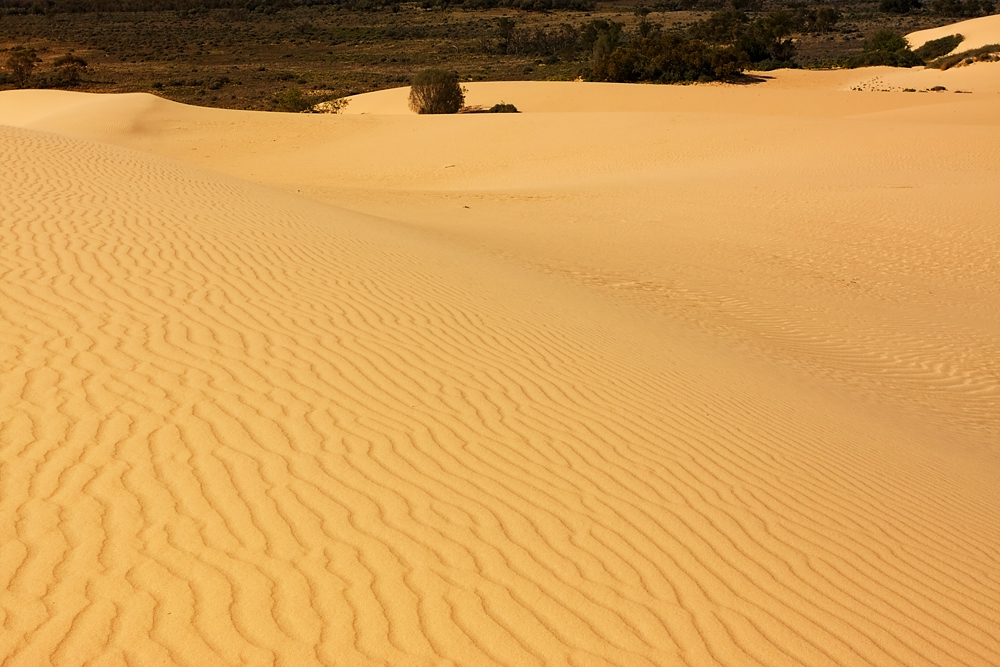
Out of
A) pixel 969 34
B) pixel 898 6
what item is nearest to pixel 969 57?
pixel 969 34

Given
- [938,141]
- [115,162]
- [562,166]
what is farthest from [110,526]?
[938,141]

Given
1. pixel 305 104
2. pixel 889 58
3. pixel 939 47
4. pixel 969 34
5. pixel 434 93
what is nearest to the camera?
pixel 434 93

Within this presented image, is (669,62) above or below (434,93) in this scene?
above

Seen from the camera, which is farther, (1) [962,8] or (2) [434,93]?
(1) [962,8]

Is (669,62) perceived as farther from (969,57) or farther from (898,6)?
(898,6)

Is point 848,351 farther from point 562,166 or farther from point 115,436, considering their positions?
point 562,166

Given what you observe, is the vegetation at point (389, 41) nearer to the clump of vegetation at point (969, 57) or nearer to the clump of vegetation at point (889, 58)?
the clump of vegetation at point (889, 58)

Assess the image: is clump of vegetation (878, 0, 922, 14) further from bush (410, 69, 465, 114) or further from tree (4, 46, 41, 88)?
tree (4, 46, 41, 88)

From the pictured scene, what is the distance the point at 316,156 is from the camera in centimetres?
2953

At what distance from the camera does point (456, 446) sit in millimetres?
5023

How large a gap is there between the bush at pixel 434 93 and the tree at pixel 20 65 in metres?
29.0

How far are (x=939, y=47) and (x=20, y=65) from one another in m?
57.4

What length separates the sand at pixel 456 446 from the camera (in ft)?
11.5

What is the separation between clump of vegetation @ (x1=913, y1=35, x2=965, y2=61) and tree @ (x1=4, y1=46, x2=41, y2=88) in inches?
2160
